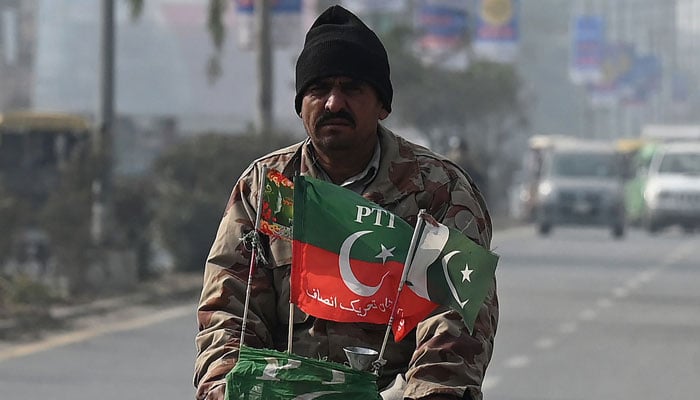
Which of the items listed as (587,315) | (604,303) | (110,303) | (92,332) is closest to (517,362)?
(92,332)

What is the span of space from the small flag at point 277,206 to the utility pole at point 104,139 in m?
16.3

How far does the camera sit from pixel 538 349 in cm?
1597

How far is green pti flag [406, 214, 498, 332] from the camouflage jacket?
0.15ft

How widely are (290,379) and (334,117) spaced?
606 mm

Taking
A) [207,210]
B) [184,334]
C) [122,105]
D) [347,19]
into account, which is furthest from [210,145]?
[122,105]

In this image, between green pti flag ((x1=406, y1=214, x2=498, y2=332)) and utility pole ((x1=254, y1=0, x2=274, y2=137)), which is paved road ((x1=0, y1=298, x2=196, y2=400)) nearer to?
green pti flag ((x1=406, y1=214, x2=498, y2=332))

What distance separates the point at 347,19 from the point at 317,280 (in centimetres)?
60

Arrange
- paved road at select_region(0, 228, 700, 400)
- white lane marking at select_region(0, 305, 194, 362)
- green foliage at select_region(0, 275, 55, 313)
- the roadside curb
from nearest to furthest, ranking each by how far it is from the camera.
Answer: paved road at select_region(0, 228, 700, 400) → white lane marking at select_region(0, 305, 194, 362) → the roadside curb → green foliage at select_region(0, 275, 55, 313)

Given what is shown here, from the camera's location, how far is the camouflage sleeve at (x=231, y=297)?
13.6ft

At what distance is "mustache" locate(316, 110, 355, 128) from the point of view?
4.18 metres

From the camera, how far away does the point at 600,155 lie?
42.0 metres

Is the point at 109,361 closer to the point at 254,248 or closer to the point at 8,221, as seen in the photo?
the point at 8,221

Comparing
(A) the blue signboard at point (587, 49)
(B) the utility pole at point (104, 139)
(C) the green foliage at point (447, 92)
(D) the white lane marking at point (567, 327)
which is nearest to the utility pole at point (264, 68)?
(B) the utility pole at point (104, 139)

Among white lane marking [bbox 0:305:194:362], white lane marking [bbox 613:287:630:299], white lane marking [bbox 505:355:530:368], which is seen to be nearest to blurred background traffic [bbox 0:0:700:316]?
white lane marking [bbox 0:305:194:362]
